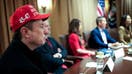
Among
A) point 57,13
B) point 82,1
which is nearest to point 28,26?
point 57,13

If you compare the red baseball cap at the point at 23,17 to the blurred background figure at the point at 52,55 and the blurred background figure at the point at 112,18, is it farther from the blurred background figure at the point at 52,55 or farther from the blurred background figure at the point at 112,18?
the blurred background figure at the point at 112,18

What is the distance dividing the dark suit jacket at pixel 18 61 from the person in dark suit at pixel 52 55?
1.21m

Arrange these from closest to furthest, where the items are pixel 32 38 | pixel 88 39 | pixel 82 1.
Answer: pixel 32 38 < pixel 88 39 < pixel 82 1

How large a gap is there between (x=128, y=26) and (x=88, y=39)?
96 cm

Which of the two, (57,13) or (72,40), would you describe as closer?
(72,40)

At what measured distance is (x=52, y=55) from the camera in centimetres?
278

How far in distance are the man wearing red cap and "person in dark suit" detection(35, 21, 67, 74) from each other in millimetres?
1136

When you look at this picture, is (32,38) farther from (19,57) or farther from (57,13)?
(57,13)

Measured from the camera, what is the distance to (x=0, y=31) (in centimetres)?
310

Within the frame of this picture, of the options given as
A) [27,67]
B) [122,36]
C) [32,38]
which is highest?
[32,38]

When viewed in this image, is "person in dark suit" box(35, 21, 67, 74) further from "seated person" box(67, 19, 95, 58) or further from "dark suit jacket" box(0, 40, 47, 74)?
"dark suit jacket" box(0, 40, 47, 74)

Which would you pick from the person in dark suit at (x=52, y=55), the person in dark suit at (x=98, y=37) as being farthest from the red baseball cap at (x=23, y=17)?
the person in dark suit at (x=98, y=37)

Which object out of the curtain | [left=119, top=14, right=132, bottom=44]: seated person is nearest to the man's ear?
the curtain

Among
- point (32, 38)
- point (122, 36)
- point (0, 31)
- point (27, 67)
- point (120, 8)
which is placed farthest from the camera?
point (120, 8)
